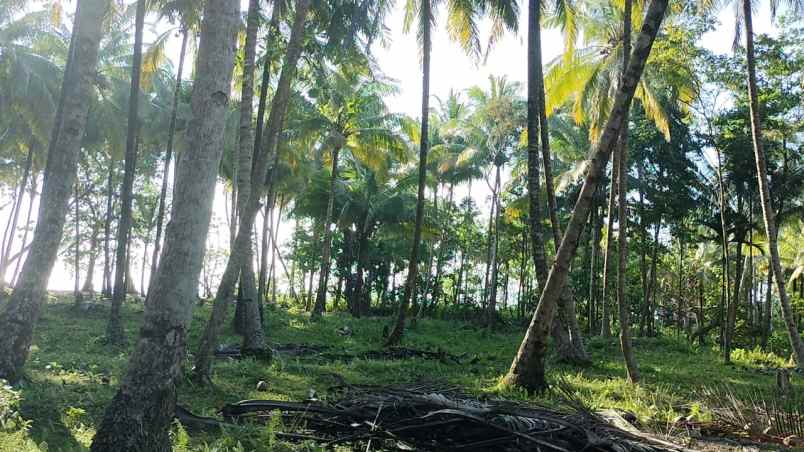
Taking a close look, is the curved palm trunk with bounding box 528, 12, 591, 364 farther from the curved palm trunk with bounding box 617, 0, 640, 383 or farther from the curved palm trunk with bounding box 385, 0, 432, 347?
the curved palm trunk with bounding box 385, 0, 432, 347

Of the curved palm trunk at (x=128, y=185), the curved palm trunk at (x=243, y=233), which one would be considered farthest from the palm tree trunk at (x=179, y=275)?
the curved palm trunk at (x=128, y=185)

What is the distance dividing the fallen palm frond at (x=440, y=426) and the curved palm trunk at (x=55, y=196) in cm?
291

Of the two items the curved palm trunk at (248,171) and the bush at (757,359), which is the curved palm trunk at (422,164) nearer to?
the curved palm trunk at (248,171)

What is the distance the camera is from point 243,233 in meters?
8.84

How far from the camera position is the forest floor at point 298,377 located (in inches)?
207

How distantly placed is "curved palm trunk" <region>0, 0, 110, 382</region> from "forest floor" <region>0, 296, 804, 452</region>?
50cm

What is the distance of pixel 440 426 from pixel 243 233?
4.89m

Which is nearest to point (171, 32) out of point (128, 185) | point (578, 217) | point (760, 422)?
point (128, 185)

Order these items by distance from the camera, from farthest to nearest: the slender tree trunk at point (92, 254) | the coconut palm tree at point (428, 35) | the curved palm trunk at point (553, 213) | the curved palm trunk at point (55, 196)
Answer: the slender tree trunk at point (92, 254)
the coconut palm tree at point (428, 35)
the curved palm trunk at point (553, 213)
the curved palm trunk at point (55, 196)

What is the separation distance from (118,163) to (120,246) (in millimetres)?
18203

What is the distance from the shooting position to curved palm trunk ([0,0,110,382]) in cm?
694

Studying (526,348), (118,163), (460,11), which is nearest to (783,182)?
(460,11)

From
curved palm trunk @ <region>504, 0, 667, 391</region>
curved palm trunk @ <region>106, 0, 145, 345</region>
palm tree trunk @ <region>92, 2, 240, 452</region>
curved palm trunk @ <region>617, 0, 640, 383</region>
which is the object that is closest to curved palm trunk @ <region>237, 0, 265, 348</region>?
curved palm trunk @ <region>106, 0, 145, 345</region>

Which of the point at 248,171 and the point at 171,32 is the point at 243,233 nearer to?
the point at 248,171
